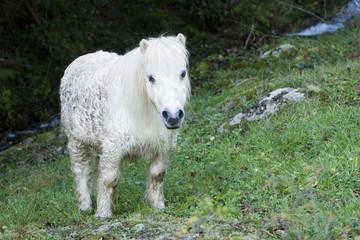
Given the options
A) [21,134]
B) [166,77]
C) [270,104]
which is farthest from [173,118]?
[21,134]

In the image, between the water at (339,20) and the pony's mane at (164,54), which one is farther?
the water at (339,20)

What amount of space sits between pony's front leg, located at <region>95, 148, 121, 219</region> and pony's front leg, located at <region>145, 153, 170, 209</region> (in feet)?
1.19

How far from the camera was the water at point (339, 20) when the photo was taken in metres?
11.1

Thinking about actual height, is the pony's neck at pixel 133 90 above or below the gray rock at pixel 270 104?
above

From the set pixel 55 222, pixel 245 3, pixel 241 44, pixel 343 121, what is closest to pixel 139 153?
pixel 55 222

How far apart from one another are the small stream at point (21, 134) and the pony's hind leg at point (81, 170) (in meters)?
4.81

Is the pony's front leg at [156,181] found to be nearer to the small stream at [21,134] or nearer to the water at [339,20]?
the small stream at [21,134]

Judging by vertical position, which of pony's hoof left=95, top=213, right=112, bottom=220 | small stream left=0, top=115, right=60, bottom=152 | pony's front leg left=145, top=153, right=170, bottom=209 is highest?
pony's front leg left=145, top=153, right=170, bottom=209

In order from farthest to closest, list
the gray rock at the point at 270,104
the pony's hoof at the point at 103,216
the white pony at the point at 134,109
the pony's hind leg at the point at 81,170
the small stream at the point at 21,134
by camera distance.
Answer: the small stream at the point at 21,134, the gray rock at the point at 270,104, the pony's hind leg at the point at 81,170, the pony's hoof at the point at 103,216, the white pony at the point at 134,109

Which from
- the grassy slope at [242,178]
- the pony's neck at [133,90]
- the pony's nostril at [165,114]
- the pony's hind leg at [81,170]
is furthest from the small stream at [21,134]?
the pony's nostril at [165,114]

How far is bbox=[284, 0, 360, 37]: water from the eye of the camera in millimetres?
11125

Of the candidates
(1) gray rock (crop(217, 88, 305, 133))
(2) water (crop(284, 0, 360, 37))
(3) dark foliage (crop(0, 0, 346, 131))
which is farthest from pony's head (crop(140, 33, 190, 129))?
(2) water (crop(284, 0, 360, 37))

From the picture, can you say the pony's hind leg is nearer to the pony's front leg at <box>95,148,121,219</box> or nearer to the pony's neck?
the pony's front leg at <box>95,148,121,219</box>

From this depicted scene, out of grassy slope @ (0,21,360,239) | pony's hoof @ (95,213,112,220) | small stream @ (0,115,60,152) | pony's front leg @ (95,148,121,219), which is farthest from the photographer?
small stream @ (0,115,60,152)
